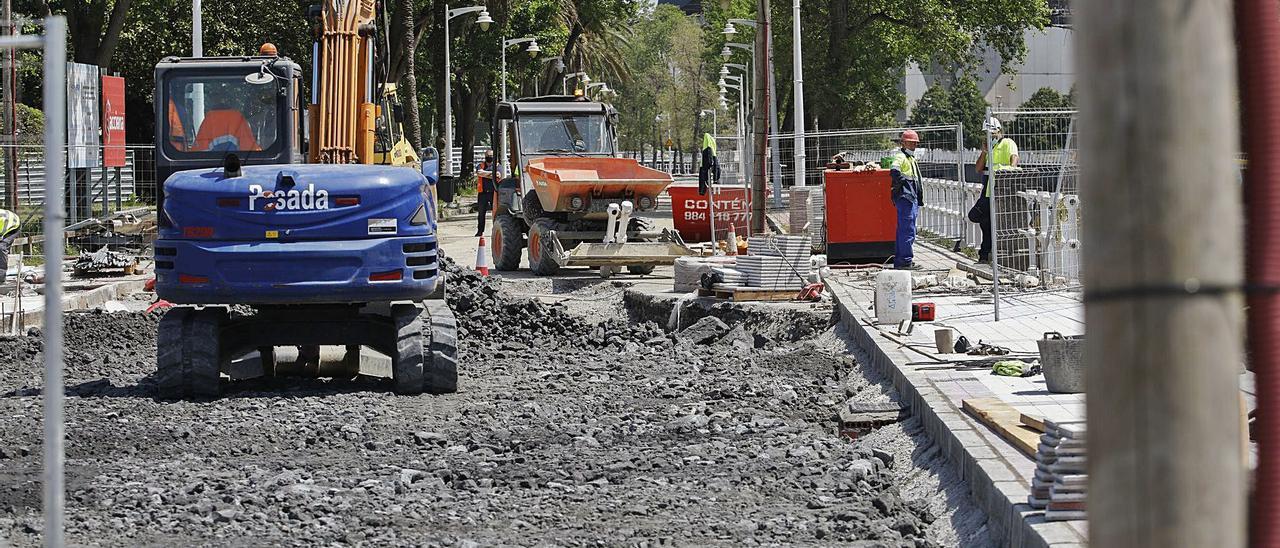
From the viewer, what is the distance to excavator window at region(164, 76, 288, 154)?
14961mm

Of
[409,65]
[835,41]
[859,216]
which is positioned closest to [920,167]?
[859,216]

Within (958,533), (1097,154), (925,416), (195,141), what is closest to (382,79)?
(195,141)

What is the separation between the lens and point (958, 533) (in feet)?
22.9

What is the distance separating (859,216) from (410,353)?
31.9ft

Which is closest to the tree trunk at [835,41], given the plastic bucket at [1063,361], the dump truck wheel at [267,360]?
the dump truck wheel at [267,360]

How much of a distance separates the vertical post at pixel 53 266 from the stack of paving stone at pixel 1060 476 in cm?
375

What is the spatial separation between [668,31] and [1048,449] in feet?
342

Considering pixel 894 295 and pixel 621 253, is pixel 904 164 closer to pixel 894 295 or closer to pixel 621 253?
pixel 621 253

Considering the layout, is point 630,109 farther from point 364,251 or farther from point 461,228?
point 364,251

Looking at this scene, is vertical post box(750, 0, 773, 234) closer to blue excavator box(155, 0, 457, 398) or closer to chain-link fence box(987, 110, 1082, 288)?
chain-link fence box(987, 110, 1082, 288)

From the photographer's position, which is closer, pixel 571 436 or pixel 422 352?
pixel 571 436

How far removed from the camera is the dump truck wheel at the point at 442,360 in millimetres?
11695

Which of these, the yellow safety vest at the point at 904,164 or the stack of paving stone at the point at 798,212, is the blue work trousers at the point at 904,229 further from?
the stack of paving stone at the point at 798,212

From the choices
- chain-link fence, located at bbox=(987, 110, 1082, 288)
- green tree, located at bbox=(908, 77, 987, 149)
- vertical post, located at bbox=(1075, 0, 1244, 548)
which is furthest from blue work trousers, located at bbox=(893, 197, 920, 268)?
green tree, located at bbox=(908, 77, 987, 149)
